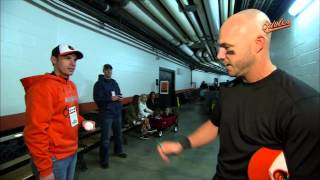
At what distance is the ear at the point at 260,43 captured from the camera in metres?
1.03

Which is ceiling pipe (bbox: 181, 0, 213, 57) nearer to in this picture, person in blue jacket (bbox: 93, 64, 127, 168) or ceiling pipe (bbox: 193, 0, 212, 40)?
ceiling pipe (bbox: 193, 0, 212, 40)

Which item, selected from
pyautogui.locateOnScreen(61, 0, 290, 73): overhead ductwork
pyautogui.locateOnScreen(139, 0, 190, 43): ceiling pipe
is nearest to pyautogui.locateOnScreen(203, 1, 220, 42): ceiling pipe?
pyautogui.locateOnScreen(61, 0, 290, 73): overhead ductwork

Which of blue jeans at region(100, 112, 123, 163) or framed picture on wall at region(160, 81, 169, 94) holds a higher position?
framed picture on wall at region(160, 81, 169, 94)

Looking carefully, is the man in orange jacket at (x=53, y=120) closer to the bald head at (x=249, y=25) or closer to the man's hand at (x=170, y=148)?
the man's hand at (x=170, y=148)

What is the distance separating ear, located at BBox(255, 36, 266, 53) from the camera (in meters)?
1.03

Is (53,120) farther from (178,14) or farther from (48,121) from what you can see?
(178,14)

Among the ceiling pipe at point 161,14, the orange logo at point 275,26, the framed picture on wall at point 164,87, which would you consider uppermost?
the ceiling pipe at point 161,14

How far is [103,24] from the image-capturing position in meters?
4.91

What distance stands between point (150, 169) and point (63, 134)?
207 centimetres

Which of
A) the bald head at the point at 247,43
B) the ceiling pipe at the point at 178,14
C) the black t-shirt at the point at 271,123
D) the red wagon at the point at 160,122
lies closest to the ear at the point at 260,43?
the bald head at the point at 247,43

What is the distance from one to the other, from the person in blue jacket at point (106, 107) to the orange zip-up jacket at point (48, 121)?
177 centimetres

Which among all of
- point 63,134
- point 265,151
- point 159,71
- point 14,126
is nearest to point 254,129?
point 265,151

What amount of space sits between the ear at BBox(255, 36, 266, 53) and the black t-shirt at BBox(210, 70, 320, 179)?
118 millimetres

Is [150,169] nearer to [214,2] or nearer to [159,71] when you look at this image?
[214,2]
